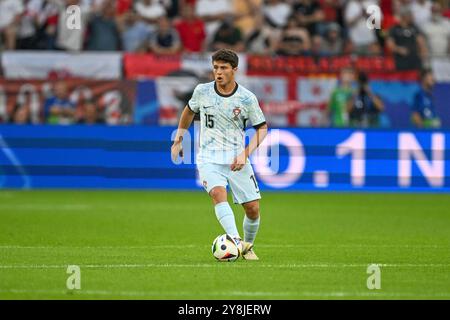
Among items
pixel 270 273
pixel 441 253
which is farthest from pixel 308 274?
pixel 441 253

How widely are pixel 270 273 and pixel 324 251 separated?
93.2 inches

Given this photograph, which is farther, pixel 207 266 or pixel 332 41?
pixel 332 41

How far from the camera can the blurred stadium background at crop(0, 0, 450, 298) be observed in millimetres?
22562

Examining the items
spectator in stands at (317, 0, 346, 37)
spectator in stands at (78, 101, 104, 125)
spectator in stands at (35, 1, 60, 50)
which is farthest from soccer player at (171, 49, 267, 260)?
spectator in stands at (317, 0, 346, 37)

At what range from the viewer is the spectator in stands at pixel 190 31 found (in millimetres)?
26031

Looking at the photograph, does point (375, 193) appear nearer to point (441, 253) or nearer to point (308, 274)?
point (441, 253)

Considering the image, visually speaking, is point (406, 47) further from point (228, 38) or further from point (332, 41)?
point (228, 38)

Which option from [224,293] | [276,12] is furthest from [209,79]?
[224,293]

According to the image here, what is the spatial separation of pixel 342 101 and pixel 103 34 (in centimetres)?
569

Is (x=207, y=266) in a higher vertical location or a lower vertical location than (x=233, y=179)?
lower

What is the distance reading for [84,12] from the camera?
25875 millimetres

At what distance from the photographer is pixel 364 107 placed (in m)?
24.0
